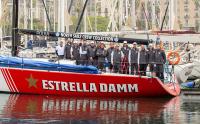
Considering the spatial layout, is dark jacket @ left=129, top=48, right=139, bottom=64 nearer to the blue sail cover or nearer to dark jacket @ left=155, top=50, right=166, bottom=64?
dark jacket @ left=155, top=50, right=166, bottom=64

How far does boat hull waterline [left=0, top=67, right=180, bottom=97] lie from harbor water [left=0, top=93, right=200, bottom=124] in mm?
462

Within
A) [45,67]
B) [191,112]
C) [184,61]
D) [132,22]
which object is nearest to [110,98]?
[45,67]

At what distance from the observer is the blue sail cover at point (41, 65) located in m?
25.4

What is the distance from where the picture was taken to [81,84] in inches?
1010

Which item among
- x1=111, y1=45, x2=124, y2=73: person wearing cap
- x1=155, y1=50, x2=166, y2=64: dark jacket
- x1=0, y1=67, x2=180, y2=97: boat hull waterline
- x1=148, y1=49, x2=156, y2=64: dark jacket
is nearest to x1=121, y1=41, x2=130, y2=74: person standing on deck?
x1=111, y1=45, x2=124, y2=73: person wearing cap

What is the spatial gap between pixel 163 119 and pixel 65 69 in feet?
24.4

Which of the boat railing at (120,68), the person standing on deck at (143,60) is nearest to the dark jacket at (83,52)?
the boat railing at (120,68)

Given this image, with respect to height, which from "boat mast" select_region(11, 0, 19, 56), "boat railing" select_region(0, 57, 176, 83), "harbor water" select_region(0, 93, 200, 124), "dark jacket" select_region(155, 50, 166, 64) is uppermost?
"boat mast" select_region(11, 0, 19, 56)

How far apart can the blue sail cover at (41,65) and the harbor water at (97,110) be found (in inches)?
45.1

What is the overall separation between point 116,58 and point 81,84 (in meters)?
2.07

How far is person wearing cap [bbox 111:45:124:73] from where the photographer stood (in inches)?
1045

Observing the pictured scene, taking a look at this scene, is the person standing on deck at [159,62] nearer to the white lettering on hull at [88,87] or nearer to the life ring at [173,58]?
the white lettering on hull at [88,87]

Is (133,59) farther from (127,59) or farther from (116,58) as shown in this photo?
(116,58)

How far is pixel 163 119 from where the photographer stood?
19.2 meters
